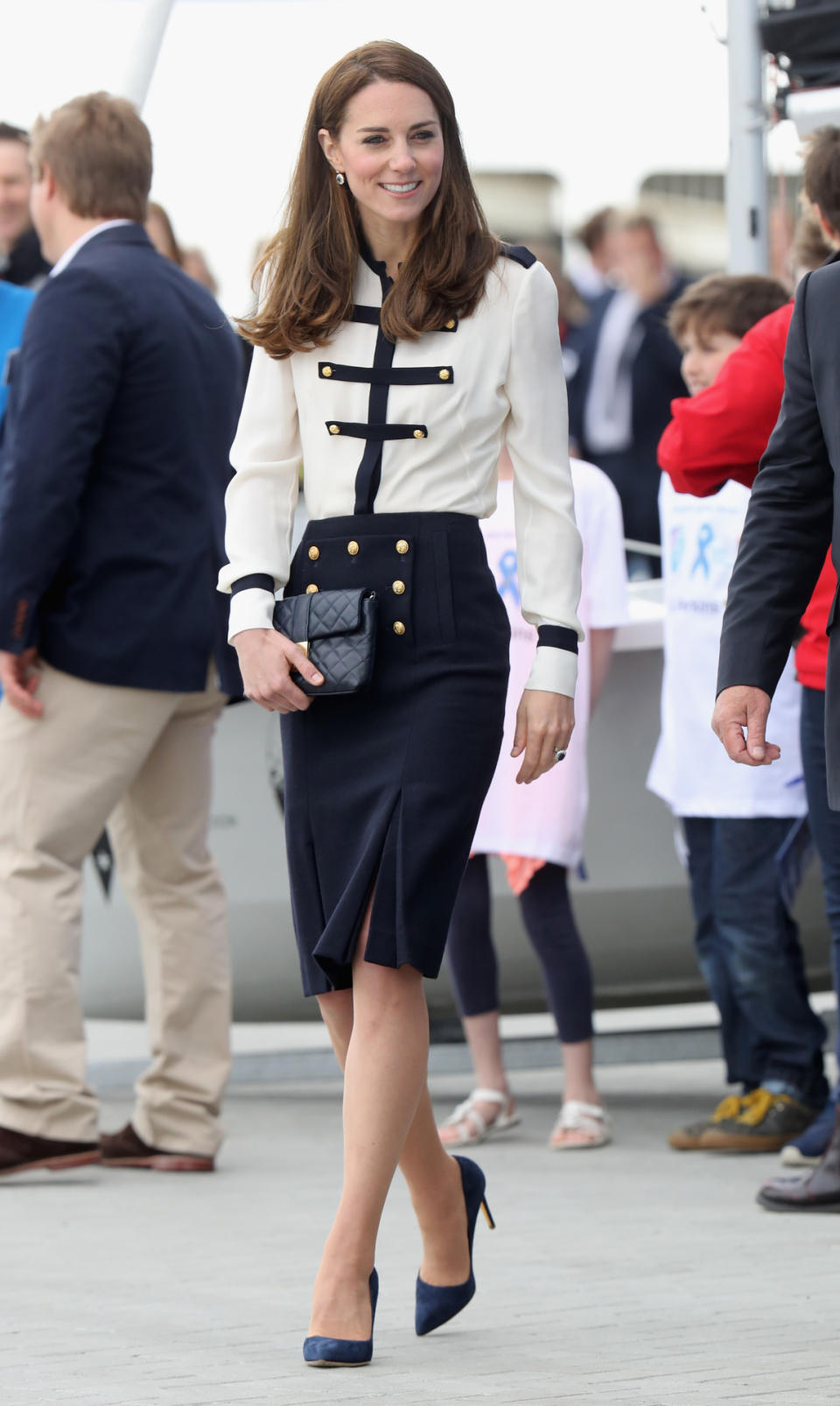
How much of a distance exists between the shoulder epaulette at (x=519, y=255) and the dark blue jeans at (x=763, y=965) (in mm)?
2029

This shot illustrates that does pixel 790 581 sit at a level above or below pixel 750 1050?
above

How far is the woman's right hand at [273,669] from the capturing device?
316cm

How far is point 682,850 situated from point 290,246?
2.41 metres

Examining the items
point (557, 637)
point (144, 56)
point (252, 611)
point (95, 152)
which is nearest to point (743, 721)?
point (557, 637)

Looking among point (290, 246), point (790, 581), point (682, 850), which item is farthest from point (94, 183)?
point (790, 581)

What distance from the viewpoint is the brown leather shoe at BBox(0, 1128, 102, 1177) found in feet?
15.1

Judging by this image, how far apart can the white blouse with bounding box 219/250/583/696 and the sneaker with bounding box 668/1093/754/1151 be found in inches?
84.9

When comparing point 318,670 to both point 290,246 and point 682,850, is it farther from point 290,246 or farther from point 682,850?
point 682,850

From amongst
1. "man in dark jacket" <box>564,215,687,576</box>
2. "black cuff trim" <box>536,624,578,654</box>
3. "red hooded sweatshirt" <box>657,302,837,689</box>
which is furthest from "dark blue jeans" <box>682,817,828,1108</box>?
"man in dark jacket" <box>564,215,687,576</box>

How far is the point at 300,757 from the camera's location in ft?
10.6

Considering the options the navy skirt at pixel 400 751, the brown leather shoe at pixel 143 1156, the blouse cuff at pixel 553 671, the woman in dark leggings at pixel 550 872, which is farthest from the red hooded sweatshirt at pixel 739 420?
the brown leather shoe at pixel 143 1156

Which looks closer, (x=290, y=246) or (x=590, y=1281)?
(x=290, y=246)

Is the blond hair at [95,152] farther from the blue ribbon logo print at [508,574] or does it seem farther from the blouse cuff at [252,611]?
the blouse cuff at [252,611]

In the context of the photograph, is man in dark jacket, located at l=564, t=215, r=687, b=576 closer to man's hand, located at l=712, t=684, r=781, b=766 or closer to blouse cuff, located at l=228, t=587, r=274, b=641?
blouse cuff, located at l=228, t=587, r=274, b=641
